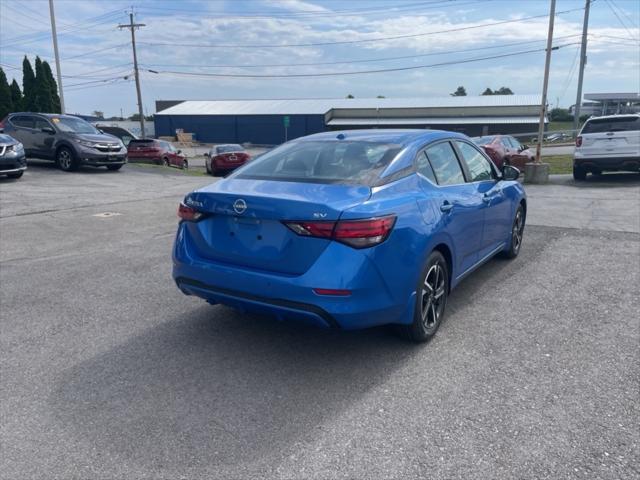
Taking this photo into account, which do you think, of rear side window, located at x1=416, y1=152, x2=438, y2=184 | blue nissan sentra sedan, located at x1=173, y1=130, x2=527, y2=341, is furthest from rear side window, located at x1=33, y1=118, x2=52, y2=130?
rear side window, located at x1=416, y1=152, x2=438, y2=184

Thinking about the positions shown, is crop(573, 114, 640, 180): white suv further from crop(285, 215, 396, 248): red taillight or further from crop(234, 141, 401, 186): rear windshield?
crop(285, 215, 396, 248): red taillight

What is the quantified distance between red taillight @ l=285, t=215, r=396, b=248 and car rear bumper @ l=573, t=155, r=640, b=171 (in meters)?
13.2

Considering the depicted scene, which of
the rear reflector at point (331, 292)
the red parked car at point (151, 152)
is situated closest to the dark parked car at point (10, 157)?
the red parked car at point (151, 152)

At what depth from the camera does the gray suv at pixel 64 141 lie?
16703 millimetres

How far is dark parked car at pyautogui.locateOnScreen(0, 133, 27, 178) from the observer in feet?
45.0

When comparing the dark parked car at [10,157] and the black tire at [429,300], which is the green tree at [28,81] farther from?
the black tire at [429,300]

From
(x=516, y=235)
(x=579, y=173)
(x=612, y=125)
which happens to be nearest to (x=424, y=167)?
(x=516, y=235)

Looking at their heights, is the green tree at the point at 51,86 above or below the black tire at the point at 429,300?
above

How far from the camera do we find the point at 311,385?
361 centimetres

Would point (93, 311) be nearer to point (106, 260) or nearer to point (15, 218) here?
point (106, 260)

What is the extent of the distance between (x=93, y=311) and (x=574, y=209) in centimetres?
931

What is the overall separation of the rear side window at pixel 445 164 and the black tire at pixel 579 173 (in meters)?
12.0

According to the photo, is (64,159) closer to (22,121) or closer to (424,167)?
(22,121)

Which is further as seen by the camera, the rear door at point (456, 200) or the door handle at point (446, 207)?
the rear door at point (456, 200)
